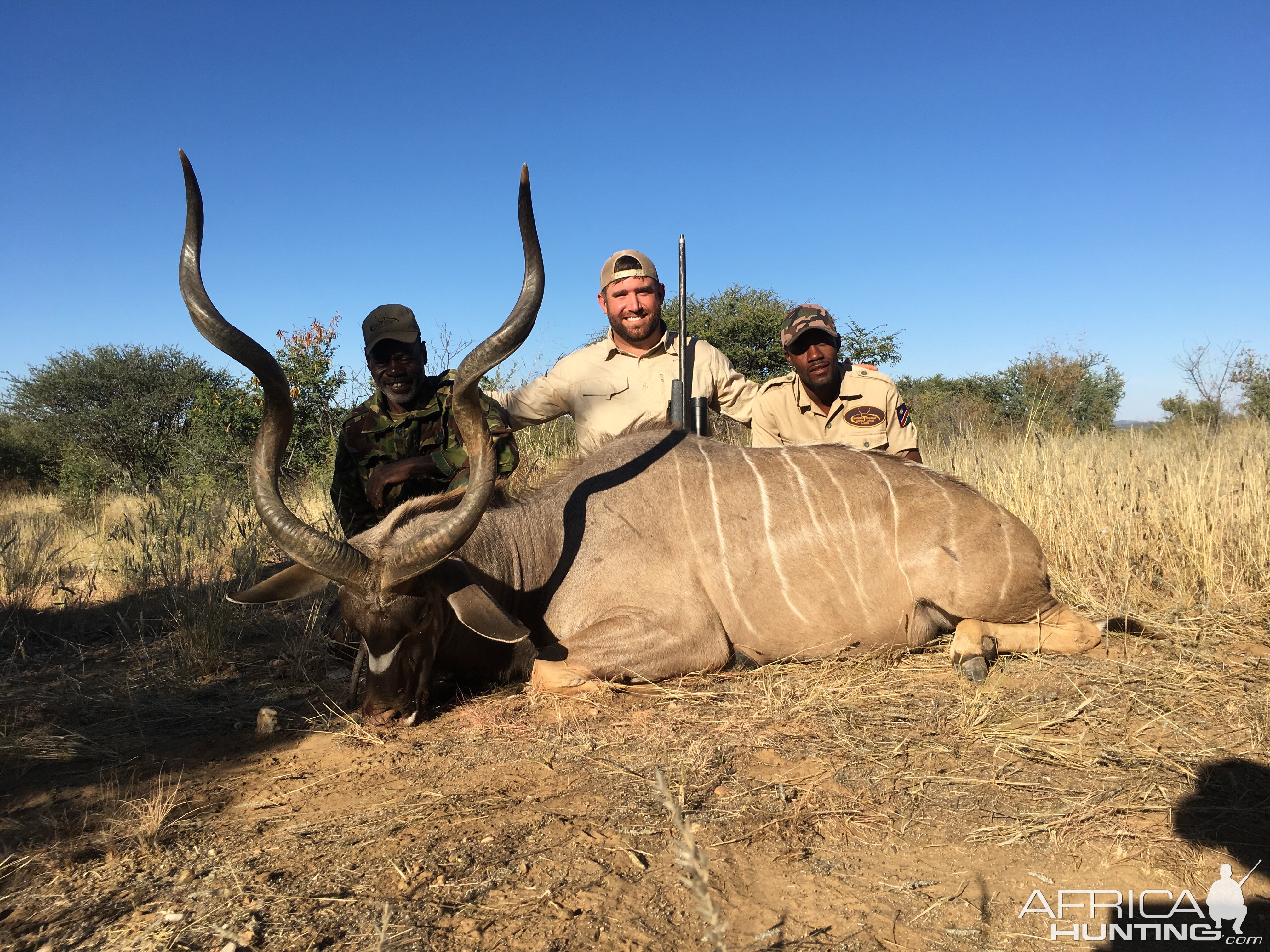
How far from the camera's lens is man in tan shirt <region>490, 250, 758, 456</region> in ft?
18.6

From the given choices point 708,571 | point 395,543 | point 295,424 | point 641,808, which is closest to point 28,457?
point 295,424

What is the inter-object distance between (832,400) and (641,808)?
3765 mm

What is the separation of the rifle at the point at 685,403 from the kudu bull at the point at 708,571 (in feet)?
3.79

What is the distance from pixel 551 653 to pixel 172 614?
2.81 meters

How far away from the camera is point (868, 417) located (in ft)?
18.3

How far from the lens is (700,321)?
1691cm

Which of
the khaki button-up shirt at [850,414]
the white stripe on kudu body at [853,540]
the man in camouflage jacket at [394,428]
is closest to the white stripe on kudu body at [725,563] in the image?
the white stripe on kudu body at [853,540]

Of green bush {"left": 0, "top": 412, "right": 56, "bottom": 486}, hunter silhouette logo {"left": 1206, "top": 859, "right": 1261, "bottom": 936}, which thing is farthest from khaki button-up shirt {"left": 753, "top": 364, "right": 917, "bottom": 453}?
green bush {"left": 0, "top": 412, "right": 56, "bottom": 486}

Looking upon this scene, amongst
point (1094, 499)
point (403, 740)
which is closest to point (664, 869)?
point (403, 740)

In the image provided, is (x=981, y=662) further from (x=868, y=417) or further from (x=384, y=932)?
(x=384, y=932)

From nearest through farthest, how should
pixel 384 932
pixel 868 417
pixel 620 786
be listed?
pixel 384 932 → pixel 620 786 → pixel 868 417

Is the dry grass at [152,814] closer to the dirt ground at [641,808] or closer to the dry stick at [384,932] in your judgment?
the dirt ground at [641,808]
